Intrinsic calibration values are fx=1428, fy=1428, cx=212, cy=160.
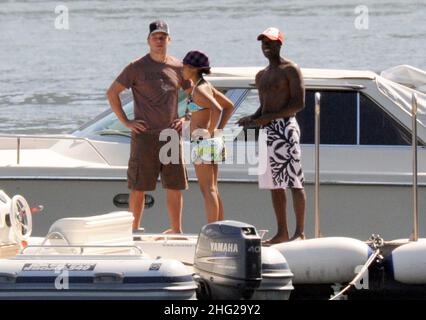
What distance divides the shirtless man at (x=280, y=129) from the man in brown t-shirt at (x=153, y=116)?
2.02 feet

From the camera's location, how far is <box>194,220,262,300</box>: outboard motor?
8383 mm

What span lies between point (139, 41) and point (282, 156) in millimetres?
30548

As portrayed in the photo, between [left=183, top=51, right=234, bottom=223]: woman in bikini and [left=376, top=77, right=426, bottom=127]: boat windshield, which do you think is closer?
[left=183, top=51, right=234, bottom=223]: woman in bikini

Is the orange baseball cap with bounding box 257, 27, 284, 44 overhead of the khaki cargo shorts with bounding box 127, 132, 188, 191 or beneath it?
overhead

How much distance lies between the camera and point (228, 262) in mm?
8484

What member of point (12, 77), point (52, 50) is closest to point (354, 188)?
point (12, 77)

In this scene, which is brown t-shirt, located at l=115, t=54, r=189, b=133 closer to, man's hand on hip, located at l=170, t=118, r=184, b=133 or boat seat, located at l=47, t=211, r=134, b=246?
man's hand on hip, located at l=170, t=118, r=184, b=133

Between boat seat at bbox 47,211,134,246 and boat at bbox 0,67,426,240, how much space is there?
6.89ft

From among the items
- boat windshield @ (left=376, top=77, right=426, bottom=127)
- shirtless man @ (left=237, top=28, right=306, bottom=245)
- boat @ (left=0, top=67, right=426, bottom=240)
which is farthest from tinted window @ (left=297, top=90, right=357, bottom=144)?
shirtless man @ (left=237, top=28, right=306, bottom=245)

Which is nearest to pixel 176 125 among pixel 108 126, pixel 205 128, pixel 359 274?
pixel 205 128

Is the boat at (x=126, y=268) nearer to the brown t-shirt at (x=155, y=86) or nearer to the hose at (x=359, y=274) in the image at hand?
the hose at (x=359, y=274)

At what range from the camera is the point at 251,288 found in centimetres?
841

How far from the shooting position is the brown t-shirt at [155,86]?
10289 mm

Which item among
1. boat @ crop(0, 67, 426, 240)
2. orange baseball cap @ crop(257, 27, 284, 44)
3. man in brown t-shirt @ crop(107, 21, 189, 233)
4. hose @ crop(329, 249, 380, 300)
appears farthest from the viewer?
boat @ crop(0, 67, 426, 240)
